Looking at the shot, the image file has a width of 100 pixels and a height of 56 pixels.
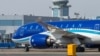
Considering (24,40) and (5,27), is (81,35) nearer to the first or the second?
(24,40)

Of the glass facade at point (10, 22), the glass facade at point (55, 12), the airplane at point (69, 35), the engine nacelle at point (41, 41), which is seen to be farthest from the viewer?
the glass facade at point (55, 12)

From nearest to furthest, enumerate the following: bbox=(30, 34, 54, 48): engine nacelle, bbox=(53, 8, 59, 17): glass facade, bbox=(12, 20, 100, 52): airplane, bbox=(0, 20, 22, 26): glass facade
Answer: bbox=(12, 20, 100, 52): airplane
bbox=(30, 34, 54, 48): engine nacelle
bbox=(0, 20, 22, 26): glass facade
bbox=(53, 8, 59, 17): glass facade

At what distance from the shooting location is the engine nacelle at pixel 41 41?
3819 centimetres

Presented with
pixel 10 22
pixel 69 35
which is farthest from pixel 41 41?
pixel 10 22

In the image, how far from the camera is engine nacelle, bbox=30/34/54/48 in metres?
38.2

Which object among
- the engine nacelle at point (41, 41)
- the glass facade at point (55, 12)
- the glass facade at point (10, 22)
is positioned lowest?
the engine nacelle at point (41, 41)

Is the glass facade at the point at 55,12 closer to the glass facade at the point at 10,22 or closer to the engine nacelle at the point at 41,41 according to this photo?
the glass facade at the point at 10,22

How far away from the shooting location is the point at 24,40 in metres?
41.7

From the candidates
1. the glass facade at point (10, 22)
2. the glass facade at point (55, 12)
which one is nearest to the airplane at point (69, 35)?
the glass facade at point (10, 22)

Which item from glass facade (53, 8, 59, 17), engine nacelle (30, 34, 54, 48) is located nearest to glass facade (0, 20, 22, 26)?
glass facade (53, 8, 59, 17)

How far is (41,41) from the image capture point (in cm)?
3825

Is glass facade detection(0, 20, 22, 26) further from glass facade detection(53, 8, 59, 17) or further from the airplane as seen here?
the airplane

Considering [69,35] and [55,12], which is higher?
[55,12]

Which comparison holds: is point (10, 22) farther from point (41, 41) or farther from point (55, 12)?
point (41, 41)
